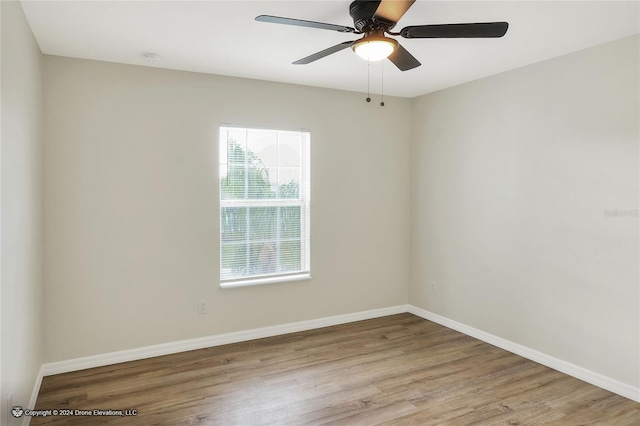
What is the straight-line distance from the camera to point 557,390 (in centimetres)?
298

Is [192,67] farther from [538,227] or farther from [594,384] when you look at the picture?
[594,384]

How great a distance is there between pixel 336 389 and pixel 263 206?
1832 mm

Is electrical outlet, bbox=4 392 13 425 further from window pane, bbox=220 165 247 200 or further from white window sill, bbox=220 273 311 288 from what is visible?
window pane, bbox=220 165 247 200

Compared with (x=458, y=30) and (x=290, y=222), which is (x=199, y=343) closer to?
(x=290, y=222)

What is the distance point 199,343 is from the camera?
12.2ft

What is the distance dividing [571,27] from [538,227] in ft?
5.06

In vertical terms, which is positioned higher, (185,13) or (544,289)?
(185,13)

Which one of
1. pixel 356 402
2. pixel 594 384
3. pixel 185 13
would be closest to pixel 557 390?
pixel 594 384

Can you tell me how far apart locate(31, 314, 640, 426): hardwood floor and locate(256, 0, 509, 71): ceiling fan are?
2229 mm

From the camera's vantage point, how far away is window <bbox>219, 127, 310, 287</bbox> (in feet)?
12.7

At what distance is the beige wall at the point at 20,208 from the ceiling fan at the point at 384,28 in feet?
4.35

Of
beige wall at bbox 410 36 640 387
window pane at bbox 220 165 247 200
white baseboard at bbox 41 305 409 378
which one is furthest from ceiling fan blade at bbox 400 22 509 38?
white baseboard at bbox 41 305 409 378

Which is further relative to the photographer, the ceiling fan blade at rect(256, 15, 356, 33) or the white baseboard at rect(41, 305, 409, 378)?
the white baseboard at rect(41, 305, 409, 378)

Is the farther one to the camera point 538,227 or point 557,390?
point 538,227
